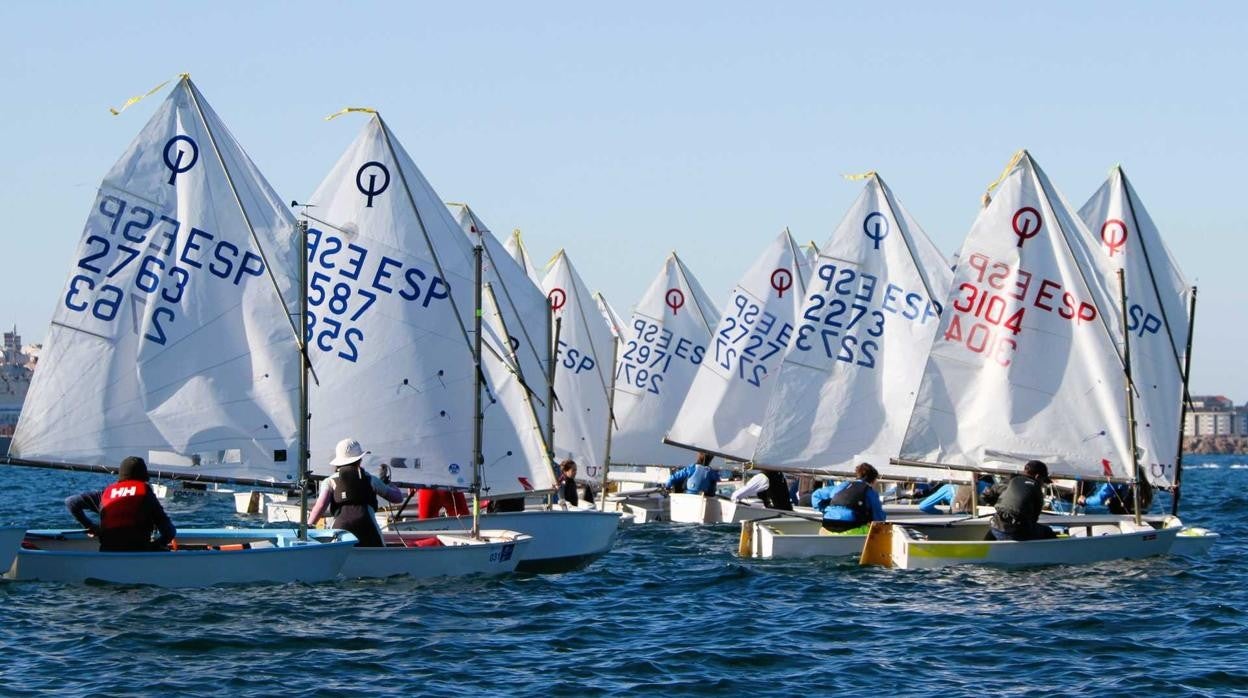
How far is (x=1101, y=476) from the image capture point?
27922mm

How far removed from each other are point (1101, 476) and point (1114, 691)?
12.4 meters

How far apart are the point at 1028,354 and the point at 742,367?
12702 millimetres

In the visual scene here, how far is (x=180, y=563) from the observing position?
20.3m

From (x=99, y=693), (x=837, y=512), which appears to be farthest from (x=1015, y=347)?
(x=99, y=693)

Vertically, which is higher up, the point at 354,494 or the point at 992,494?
the point at 992,494

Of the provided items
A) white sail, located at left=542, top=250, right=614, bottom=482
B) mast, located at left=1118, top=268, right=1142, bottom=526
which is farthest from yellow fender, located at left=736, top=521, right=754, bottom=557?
white sail, located at left=542, top=250, right=614, bottom=482

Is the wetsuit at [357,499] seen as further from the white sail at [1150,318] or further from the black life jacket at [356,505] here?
the white sail at [1150,318]

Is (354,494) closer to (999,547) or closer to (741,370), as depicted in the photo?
(999,547)

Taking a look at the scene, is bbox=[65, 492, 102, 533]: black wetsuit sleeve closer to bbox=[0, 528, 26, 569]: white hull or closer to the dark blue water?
bbox=[0, 528, 26, 569]: white hull

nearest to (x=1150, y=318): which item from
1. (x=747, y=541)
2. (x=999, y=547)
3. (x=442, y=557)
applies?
(x=999, y=547)

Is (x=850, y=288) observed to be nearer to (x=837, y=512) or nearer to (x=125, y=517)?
(x=837, y=512)

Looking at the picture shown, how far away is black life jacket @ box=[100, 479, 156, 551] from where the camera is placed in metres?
20.2

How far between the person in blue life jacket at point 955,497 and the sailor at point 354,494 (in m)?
12.0

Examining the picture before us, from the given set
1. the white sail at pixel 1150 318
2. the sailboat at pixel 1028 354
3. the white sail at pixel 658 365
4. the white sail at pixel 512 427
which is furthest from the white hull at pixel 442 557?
the white sail at pixel 658 365
